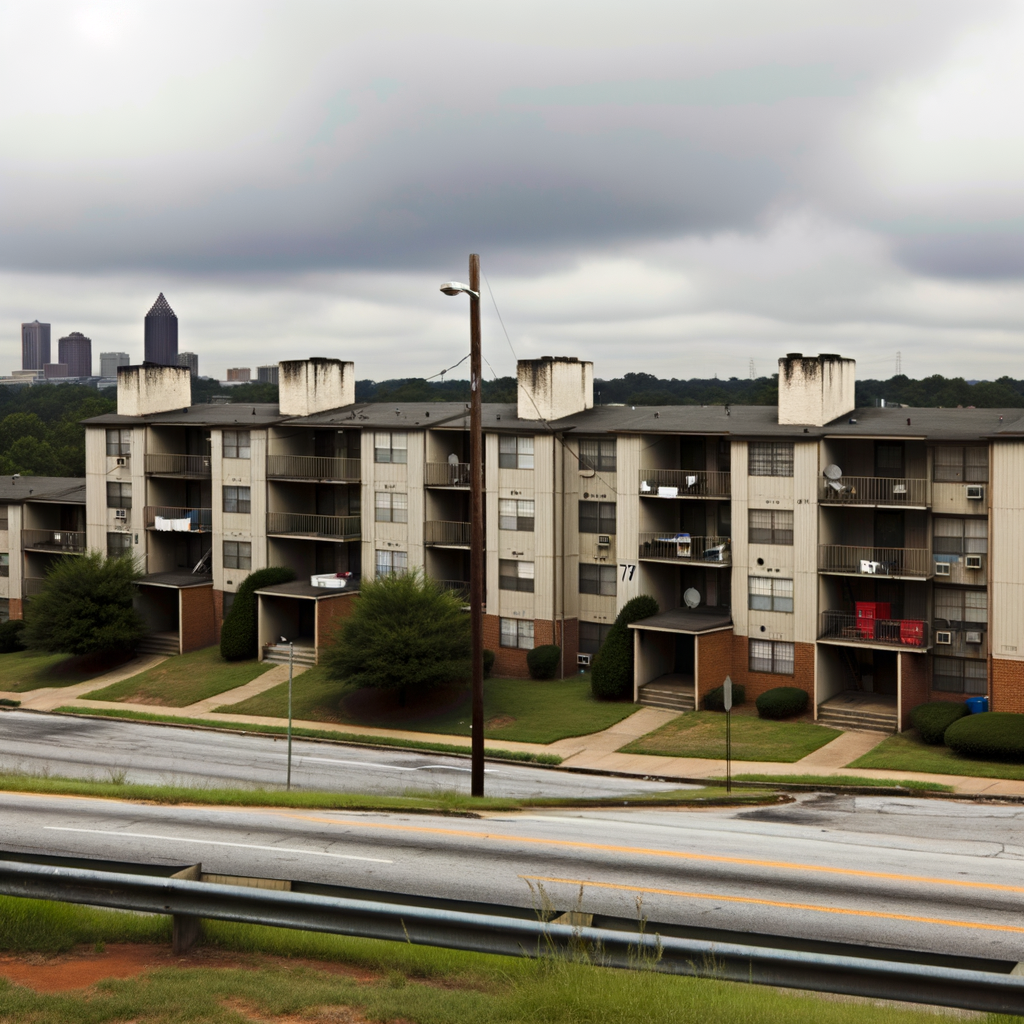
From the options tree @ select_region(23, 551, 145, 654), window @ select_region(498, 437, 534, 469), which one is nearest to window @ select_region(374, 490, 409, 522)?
window @ select_region(498, 437, 534, 469)

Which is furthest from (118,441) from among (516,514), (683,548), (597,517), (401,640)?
(683,548)

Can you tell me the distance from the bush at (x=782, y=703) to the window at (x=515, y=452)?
15.2 meters

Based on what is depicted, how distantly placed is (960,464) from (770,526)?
7578 millimetres

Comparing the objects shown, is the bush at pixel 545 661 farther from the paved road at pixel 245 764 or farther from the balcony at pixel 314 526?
the balcony at pixel 314 526

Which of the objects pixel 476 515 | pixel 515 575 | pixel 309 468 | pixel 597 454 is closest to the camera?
pixel 476 515

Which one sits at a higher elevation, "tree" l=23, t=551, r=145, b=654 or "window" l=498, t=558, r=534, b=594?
"window" l=498, t=558, r=534, b=594

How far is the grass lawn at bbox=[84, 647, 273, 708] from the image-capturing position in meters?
55.2

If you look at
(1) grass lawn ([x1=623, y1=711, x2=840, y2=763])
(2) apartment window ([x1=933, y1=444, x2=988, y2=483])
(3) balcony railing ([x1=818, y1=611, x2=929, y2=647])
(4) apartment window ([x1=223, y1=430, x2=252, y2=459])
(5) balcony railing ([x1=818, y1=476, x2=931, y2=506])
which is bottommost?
(1) grass lawn ([x1=623, y1=711, x2=840, y2=763])

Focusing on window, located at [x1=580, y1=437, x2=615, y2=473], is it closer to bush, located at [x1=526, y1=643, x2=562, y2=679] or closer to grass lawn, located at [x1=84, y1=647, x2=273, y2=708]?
bush, located at [x1=526, y1=643, x2=562, y2=679]

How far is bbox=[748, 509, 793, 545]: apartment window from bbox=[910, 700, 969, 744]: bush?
8.44 metres

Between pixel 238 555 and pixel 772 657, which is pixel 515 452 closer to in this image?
pixel 772 657

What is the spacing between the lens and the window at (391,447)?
57.3 meters

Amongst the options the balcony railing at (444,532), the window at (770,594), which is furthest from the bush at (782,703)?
the balcony railing at (444,532)

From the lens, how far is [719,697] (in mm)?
46844
